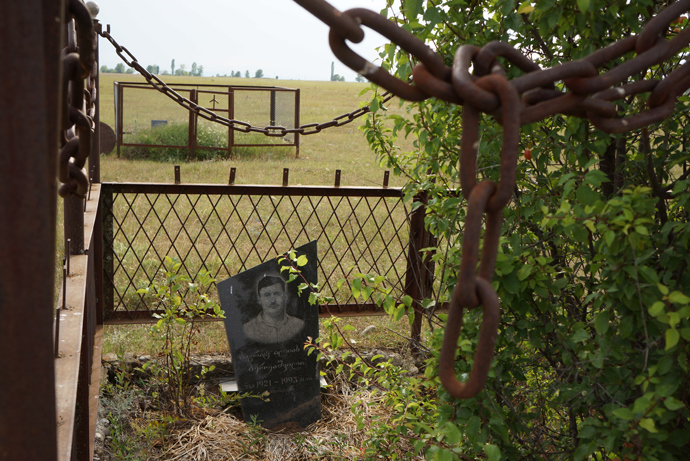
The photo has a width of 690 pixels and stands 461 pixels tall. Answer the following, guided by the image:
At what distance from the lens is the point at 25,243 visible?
18.4 inches

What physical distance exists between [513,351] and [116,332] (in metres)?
3.35

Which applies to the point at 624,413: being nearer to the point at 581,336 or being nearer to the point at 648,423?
the point at 648,423

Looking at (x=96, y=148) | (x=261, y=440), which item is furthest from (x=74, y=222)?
(x=261, y=440)

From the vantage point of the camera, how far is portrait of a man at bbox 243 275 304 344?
138 inches

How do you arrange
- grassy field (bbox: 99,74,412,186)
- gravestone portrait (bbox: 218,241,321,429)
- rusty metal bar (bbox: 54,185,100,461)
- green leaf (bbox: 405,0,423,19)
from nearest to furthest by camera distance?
1. rusty metal bar (bbox: 54,185,100,461)
2. green leaf (bbox: 405,0,423,19)
3. gravestone portrait (bbox: 218,241,321,429)
4. grassy field (bbox: 99,74,412,186)

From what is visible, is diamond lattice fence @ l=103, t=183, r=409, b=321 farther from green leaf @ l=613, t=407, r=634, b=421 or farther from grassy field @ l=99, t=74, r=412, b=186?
grassy field @ l=99, t=74, r=412, b=186

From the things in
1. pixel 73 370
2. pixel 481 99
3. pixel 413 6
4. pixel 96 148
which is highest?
pixel 413 6

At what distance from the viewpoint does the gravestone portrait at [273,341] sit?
3467 mm

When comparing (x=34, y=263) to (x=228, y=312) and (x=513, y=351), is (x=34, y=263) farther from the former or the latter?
(x=228, y=312)

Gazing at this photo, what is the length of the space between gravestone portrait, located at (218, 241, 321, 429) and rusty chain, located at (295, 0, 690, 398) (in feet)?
9.61

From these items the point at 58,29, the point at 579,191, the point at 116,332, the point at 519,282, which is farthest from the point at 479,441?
the point at 116,332

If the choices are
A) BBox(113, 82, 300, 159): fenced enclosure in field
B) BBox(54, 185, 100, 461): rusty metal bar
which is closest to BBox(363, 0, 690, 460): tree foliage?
BBox(54, 185, 100, 461): rusty metal bar

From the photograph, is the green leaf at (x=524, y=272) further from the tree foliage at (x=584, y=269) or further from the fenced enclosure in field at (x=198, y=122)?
the fenced enclosure in field at (x=198, y=122)

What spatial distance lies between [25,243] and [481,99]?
403 millimetres
